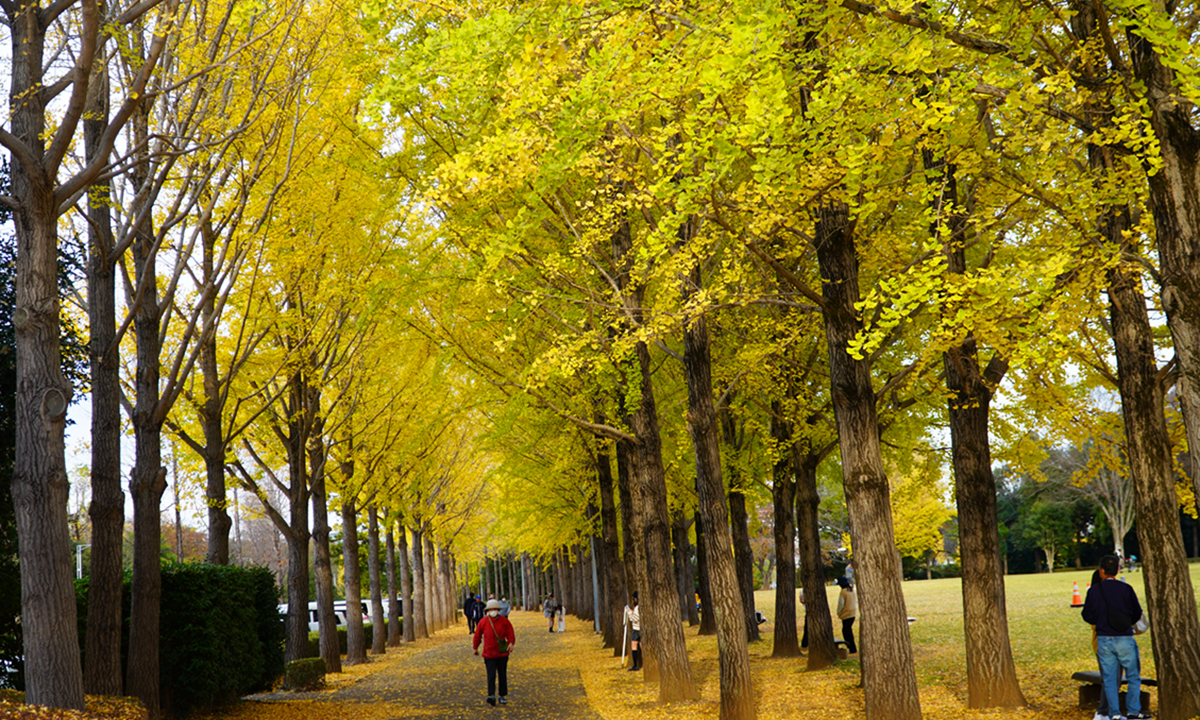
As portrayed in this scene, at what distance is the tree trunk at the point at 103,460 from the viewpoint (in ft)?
28.6

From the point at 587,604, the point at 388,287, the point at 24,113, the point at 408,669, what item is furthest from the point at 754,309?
the point at 587,604

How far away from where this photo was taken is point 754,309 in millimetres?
14219

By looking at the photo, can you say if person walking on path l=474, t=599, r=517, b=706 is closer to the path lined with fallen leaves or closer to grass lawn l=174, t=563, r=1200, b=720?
the path lined with fallen leaves

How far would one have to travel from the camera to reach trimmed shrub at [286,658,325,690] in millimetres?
15562

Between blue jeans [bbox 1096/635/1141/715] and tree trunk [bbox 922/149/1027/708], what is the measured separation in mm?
1232

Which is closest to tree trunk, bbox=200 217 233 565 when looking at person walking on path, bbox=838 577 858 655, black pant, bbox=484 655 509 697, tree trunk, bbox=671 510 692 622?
black pant, bbox=484 655 509 697

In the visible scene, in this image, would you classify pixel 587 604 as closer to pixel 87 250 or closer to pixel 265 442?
→ pixel 265 442

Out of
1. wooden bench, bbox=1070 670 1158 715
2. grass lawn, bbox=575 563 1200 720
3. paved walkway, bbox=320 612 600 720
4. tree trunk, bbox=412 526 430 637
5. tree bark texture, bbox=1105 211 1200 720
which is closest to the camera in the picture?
tree bark texture, bbox=1105 211 1200 720

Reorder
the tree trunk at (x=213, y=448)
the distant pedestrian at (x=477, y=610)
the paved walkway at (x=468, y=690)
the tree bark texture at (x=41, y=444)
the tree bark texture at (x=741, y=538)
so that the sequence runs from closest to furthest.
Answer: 1. the tree bark texture at (x=41, y=444)
2. the paved walkway at (x=468, y=690)
3. the tree trunk at (x=213, y=448)
4. the tree bark texture at (x=741, y=538)
5. the distant pedestrian at (x=477, y=610)

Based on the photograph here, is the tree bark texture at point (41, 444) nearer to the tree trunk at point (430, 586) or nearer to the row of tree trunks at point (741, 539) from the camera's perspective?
the row of tree trunks at point (741, 539)

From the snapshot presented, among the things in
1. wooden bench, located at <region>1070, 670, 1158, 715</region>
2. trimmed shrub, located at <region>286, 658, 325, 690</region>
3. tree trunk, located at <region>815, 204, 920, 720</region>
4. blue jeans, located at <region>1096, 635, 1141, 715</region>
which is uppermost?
tree trunk, located at <region>815, 204, 920, 720</region>

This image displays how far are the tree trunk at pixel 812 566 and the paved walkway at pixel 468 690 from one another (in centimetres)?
399

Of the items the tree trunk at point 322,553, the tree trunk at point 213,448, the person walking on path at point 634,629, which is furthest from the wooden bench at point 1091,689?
the tree trunk at point 322,553

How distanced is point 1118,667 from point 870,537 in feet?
8.18
